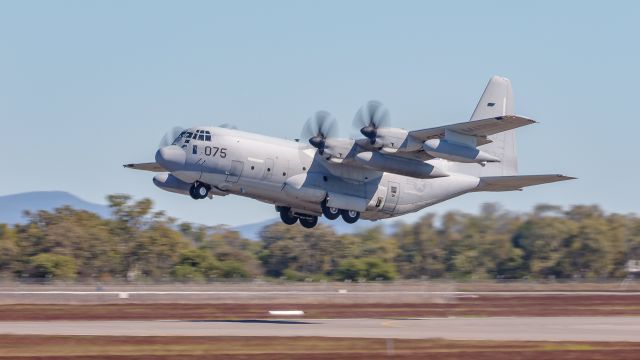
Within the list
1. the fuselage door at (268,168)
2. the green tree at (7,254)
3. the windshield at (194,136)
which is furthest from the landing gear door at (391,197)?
the green tree at (7,254)

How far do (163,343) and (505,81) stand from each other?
2773cm

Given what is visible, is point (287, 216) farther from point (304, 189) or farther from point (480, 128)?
point (480, 128)

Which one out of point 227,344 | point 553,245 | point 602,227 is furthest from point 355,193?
point 602,227

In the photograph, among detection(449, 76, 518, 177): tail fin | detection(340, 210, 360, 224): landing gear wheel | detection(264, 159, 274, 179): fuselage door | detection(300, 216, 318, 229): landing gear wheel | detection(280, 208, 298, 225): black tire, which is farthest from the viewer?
detection(449, 76, 518, 177): tail fin

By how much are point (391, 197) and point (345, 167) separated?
10.2ft

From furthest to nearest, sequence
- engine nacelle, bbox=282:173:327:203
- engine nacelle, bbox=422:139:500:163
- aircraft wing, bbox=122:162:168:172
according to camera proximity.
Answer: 1. aircraft wing, bbox=122:162:168:172
2. engine nacelle, bbox=282:173:327:203
3. engine nacelle, bbox=422:139:500:163

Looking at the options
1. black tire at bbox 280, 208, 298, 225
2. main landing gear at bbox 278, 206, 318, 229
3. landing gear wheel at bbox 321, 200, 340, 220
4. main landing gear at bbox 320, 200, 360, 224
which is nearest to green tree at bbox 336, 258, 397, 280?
main landing gear at bbox 278, 206, 318, 229

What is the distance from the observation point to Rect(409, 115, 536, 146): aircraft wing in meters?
40.5

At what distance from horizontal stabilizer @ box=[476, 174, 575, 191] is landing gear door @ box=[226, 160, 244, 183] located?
12.8m

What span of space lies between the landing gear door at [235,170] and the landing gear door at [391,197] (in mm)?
8170

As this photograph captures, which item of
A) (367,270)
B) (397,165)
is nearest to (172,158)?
(397,165)

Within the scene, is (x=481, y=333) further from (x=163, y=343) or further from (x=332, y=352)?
(x=163, y=343)

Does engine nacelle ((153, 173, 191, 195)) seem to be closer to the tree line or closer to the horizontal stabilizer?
the horizontal stabilizer

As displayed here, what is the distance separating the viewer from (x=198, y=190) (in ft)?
145
